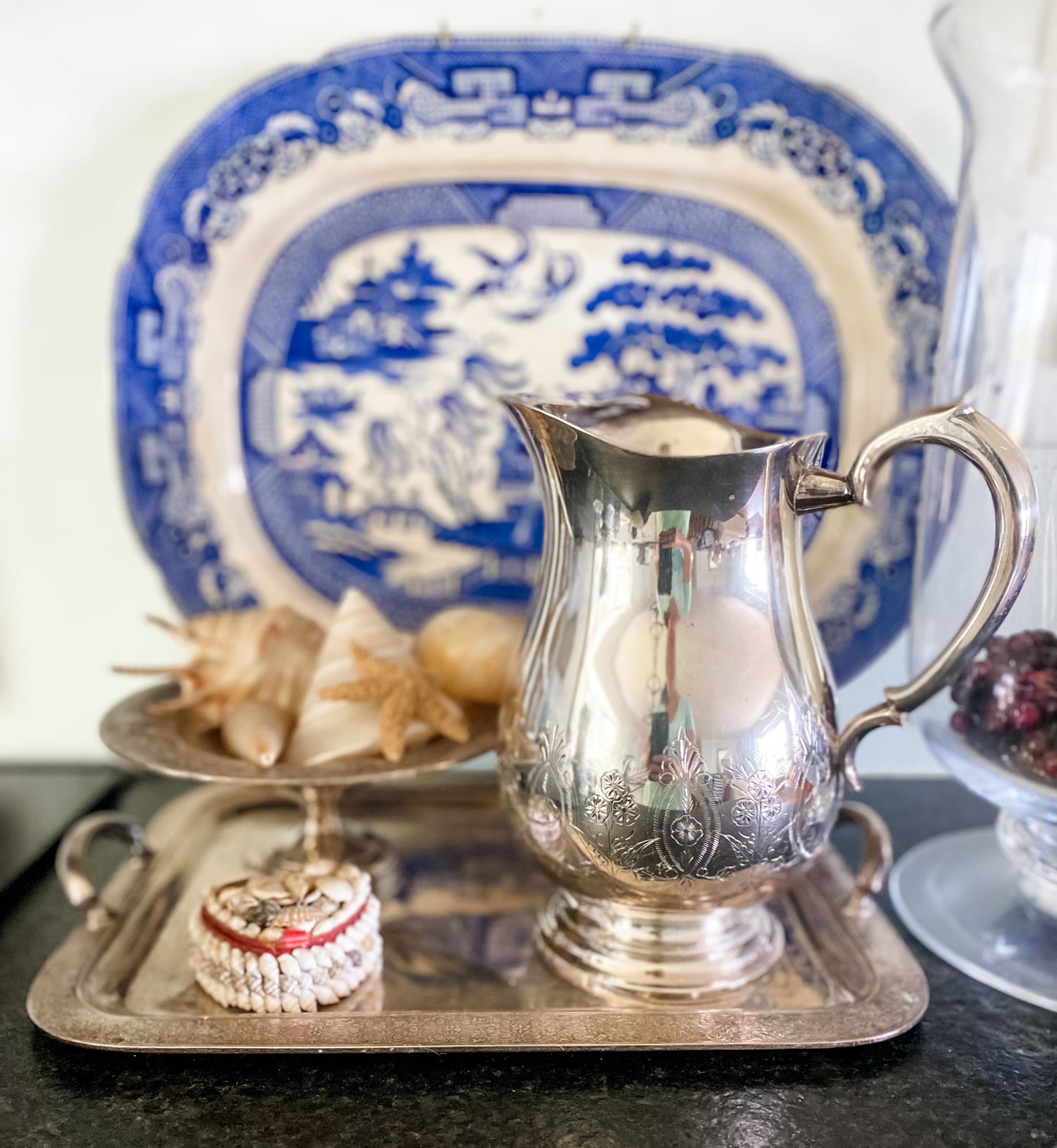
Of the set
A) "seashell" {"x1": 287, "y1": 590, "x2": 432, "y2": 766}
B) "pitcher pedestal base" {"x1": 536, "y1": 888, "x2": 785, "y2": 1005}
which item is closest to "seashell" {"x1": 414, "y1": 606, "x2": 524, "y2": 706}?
"seashell" {"x1": 287, "y1": 590, "x2": 432, "y2": 766}

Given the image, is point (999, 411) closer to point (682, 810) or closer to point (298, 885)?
point (682, 810)

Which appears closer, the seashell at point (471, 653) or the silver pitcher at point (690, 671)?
the silver pitcher at point (690, 671)

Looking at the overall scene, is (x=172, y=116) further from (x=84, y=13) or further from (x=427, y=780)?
(x=427, y=780)

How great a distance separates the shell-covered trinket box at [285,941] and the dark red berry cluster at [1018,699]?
0.89 feet

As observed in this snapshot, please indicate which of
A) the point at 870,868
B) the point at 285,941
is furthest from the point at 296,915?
the point at 870,868

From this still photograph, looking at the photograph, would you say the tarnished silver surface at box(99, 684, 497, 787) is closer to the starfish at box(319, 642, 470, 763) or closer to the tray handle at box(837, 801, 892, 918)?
the starfish at box(319, 642, 470, 763)

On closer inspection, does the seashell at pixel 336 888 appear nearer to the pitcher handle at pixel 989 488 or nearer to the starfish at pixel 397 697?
the starfish at pixel 397 697

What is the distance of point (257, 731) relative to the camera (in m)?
0.47

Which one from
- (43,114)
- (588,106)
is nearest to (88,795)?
(43,114)

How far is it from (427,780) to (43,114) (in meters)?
0.44

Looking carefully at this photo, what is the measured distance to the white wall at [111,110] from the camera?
1.76 ft

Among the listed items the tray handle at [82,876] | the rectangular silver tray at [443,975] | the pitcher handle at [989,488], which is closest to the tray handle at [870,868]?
the rectangular silver tray at [443,975]

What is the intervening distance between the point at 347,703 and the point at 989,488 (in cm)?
30

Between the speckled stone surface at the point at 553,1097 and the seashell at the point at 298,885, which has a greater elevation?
the seashell at the point at 298,885
